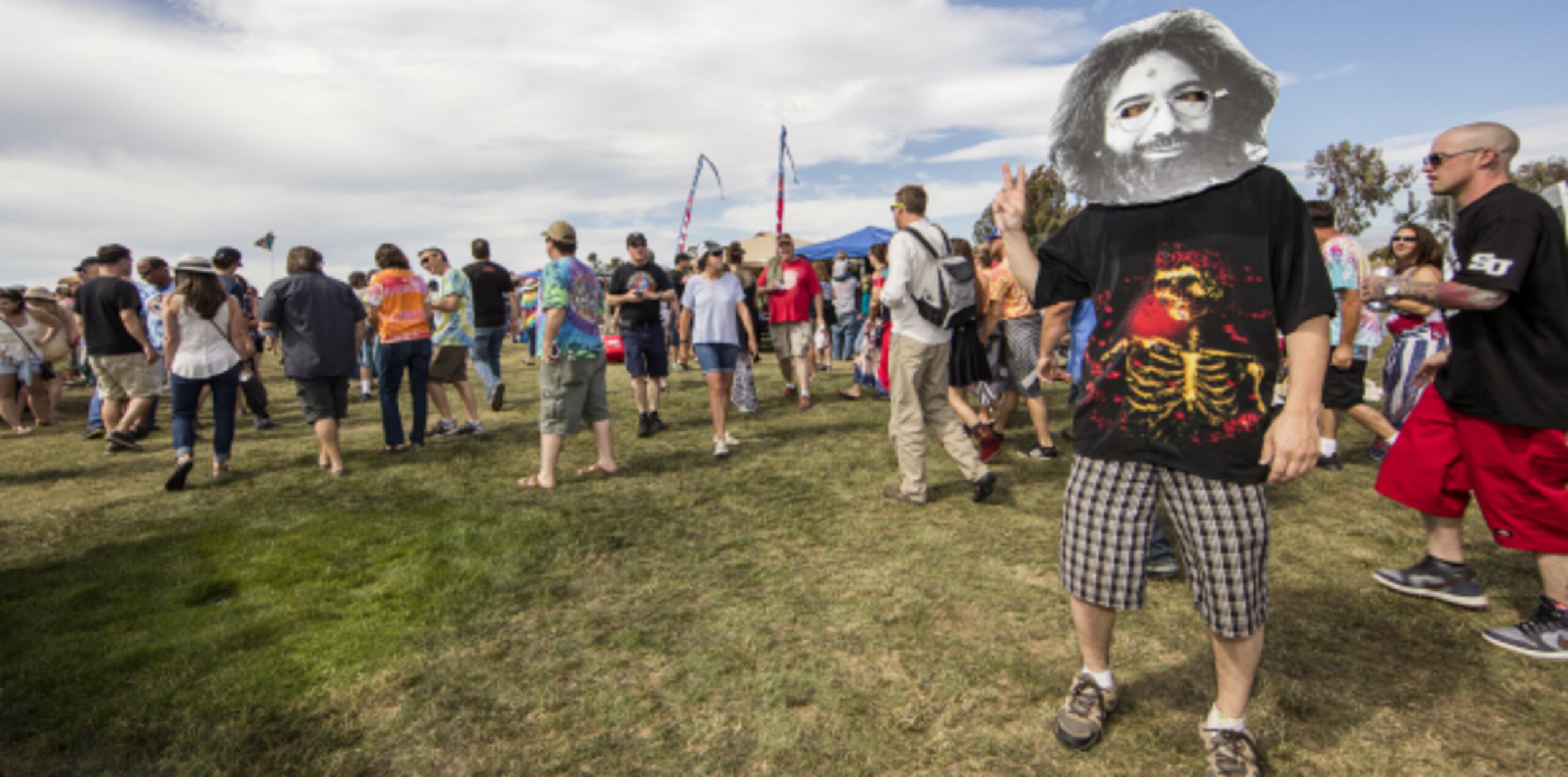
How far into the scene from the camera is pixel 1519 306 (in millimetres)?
2781

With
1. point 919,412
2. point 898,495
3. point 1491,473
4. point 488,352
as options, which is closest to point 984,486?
point 898,495

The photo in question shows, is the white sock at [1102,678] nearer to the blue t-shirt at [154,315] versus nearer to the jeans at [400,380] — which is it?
the jeans at [400,380]

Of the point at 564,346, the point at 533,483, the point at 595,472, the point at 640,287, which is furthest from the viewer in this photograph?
the point at 640,287

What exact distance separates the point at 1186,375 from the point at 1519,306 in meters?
1.95

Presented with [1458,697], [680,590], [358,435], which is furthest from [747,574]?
[358,435]

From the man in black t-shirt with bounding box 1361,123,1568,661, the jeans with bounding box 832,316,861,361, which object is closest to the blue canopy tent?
the jeans with bounding box 832,316,861,361

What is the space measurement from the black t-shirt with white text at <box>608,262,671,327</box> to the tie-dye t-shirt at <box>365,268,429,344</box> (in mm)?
1729

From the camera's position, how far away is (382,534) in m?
4.49

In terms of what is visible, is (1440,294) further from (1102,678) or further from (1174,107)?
(1102,678)

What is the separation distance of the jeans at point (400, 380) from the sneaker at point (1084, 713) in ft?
19.8

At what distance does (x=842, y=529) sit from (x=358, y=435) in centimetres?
595

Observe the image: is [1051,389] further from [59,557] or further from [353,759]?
[59,557]

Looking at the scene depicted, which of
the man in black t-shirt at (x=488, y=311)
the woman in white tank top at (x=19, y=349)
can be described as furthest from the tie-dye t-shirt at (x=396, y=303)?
the woman in white tank top at (x=19, y=349)

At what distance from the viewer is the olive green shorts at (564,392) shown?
17.4ft
